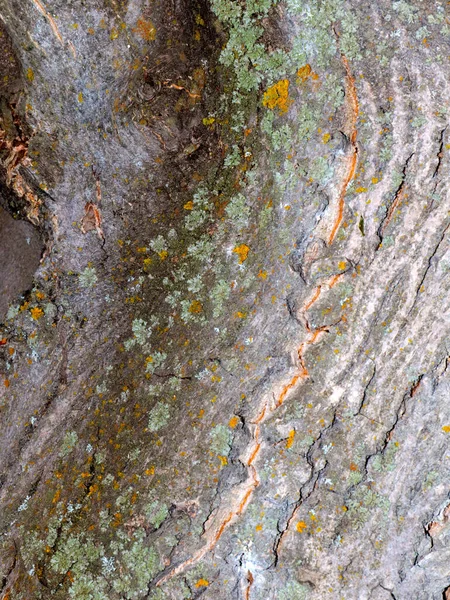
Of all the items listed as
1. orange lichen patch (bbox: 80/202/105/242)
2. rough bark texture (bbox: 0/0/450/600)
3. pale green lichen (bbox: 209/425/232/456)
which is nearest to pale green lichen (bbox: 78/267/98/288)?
rough bark texture (bbox: 0/0/450/600)

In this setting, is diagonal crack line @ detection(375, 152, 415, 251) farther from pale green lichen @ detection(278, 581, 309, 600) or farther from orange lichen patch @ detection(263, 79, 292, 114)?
pale green lichen @ detection(278, 581, 309, 600)

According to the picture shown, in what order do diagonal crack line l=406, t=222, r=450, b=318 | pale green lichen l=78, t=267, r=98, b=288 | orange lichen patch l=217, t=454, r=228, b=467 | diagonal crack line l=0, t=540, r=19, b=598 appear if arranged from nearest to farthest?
diagonal crack line l=406, t=222, r=450, b=318 < orange lichen patch l=217, t=454, r=228, b=467 < diagonal crack line l=0, t=540, r=19, b=598 < pale green lichen l=78, t=267, r=98, b=288

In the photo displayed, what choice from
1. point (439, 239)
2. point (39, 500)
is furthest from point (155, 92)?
point (39, 500)

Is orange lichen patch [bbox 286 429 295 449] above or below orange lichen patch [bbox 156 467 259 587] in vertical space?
above

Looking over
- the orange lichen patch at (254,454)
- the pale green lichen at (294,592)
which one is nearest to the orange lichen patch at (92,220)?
the orange lichen patch at (254,454)

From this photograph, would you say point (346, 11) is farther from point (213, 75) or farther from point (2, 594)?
point (2, 594)

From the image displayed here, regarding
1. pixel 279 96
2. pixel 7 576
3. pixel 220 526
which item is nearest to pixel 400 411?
pixel 220 526

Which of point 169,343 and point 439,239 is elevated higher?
point 439,239

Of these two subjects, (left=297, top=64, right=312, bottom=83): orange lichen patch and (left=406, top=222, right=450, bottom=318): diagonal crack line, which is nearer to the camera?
(left=406, top=222, right=450, bottom=318): diagonal crack line

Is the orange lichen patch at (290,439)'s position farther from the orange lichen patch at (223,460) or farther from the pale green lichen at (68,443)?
the pale green lichen at (68,443)
